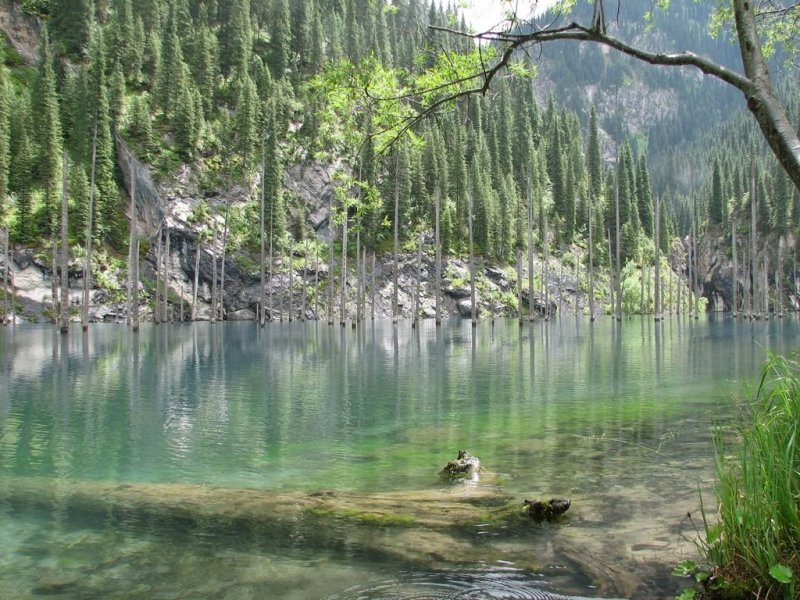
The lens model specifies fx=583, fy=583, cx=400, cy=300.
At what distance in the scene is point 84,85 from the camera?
8062cm

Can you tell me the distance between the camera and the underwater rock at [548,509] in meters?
6.68

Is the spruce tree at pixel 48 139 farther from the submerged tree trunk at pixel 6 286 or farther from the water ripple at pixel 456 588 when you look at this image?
the water ripple at pixel 456 588

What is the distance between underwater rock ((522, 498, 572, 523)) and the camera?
21.9ft

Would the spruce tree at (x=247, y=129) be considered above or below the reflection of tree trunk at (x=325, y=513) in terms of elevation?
above

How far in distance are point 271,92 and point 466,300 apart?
164 feet

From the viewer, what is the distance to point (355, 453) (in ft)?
37.1

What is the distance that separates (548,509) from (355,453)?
5290mm

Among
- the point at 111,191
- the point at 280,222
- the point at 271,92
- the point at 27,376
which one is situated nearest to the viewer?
the point at 27,376

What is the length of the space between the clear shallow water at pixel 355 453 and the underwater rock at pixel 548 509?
0.15m

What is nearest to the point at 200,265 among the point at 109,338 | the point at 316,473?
the point at 109,338

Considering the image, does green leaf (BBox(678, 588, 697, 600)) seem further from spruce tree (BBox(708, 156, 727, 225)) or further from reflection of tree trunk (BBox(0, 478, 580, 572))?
spruce tree (BBox(708, 156, 727, 225))

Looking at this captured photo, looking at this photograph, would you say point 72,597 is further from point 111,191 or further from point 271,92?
point 271,92

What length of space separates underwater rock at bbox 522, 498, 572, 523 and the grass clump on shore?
8.11 ft

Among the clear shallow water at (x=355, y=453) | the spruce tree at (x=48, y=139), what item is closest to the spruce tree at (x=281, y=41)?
the spruce tree at (x=48, y=139)
